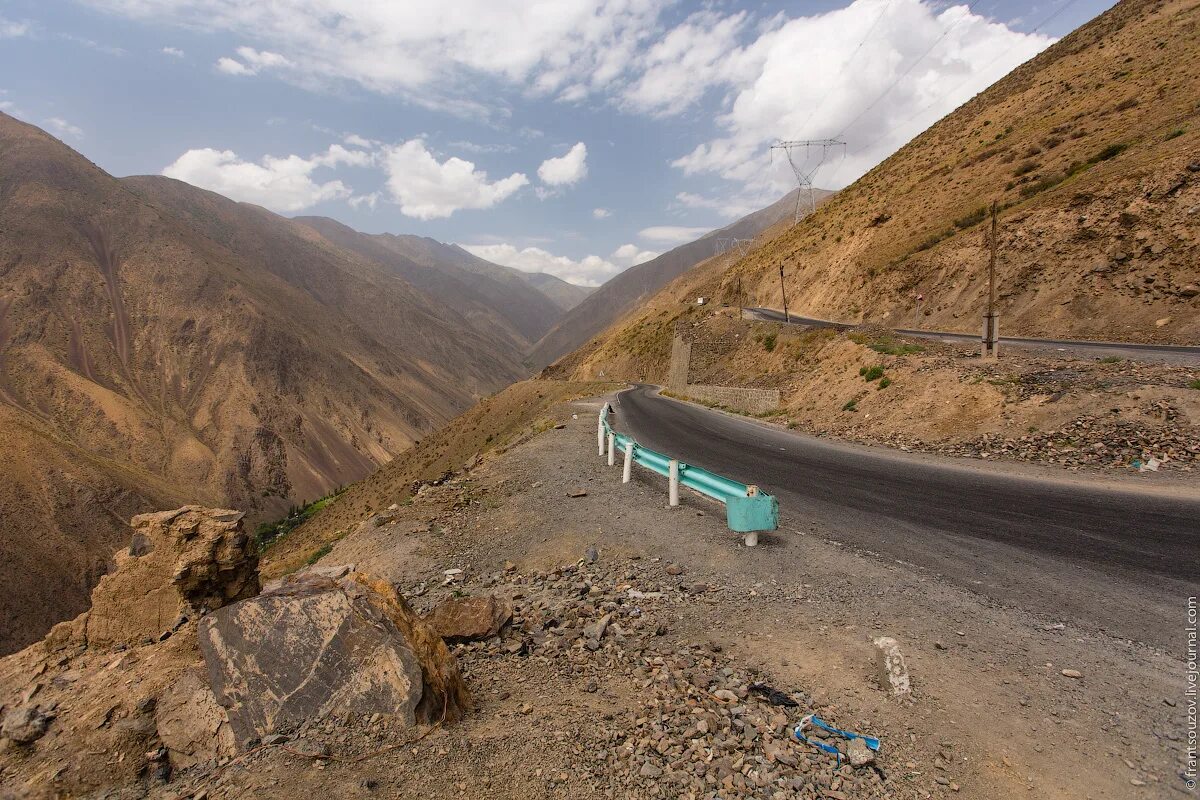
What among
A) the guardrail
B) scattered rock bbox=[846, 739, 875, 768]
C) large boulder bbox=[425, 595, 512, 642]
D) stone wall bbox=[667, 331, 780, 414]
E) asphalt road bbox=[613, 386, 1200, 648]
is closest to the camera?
scattered rock bbox=[846, 739, 875, 768]

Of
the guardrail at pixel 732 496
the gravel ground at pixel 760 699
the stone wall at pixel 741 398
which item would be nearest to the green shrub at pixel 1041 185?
the stone wall at pixel 741 398

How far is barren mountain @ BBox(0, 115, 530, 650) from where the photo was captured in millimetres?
60938

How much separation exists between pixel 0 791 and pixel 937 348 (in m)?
23.4

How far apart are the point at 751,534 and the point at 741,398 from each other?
21.0 meters

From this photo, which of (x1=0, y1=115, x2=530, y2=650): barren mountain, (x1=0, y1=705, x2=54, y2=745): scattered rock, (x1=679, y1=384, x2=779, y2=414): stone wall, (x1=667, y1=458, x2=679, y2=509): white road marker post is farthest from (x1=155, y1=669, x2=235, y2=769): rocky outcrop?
(x1=0, y1=115, x2=530, y2=650): barren mountain

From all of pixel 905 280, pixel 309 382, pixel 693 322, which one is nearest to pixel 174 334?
pixel 309 382

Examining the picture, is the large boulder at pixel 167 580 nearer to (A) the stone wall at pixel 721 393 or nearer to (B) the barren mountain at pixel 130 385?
(A) the stone wall at pixel 721 393

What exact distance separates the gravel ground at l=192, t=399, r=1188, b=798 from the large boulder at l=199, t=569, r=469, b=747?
20 cm

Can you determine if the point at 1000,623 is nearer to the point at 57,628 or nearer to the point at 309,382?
the point at 57,628

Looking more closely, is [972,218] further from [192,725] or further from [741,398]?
[192,725]

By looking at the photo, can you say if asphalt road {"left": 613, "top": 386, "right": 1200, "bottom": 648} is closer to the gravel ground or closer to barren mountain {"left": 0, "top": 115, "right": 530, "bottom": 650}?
the gravel ground

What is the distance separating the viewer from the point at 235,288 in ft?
397

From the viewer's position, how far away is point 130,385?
320ft

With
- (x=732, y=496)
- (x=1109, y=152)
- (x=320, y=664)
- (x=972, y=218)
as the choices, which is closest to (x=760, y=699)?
(x=320, y=664)
